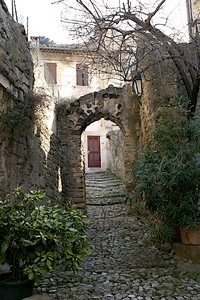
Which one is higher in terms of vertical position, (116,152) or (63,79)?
(63,79)

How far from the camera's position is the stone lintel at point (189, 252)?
145 inches

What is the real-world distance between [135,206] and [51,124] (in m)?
2.65

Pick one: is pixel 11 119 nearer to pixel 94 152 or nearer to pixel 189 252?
pixel 189 252

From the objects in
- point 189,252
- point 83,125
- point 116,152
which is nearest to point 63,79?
point 116,152

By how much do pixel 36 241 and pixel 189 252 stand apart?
2.15 m

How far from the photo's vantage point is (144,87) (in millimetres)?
6219

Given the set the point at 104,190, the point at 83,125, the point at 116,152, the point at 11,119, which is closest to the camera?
the point at 11,119

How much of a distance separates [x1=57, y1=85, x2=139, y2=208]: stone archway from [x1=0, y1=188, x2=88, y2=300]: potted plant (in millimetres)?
4662

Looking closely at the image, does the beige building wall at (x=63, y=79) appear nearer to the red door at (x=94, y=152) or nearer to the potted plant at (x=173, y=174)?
the potted plant at (x=173, y=174)

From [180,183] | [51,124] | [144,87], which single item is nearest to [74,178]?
[51,124]

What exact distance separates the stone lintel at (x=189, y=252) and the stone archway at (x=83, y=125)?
3.50 m

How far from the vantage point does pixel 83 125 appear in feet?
25.7

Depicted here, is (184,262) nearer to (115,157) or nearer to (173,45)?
(173,45)

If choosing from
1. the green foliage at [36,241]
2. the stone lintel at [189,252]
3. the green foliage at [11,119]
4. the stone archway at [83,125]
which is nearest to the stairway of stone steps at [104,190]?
the stone archway at [83,125]
